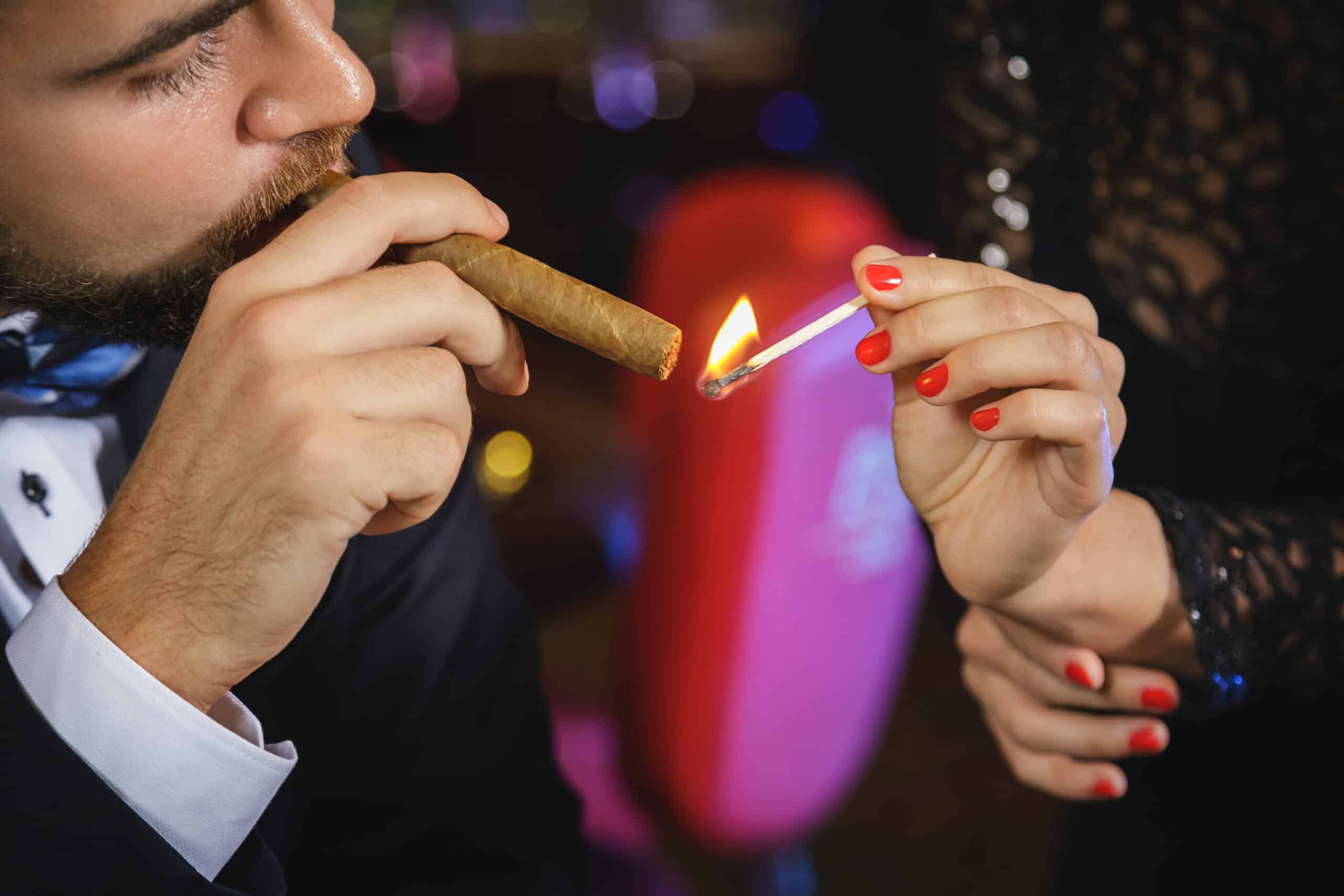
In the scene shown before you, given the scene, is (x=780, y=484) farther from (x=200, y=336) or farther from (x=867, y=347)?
(x=200, y=336)

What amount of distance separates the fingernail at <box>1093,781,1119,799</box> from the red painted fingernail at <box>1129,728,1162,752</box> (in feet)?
0.29

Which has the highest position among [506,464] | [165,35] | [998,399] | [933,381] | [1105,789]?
[165,35]

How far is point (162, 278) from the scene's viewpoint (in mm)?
1293

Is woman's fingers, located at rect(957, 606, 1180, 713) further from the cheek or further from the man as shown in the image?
the cheek

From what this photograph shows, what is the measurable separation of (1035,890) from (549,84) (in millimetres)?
4068

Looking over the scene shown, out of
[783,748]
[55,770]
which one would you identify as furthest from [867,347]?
[783,748]

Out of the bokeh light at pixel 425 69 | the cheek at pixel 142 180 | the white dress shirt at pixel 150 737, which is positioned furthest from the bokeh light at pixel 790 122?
the white dress shirt at pixel 150 737

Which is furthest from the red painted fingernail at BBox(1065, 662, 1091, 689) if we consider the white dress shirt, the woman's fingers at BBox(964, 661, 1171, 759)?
the white dress shirt

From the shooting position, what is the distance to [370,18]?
4.29 metres

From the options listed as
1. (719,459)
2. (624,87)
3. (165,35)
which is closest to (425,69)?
(624,87)

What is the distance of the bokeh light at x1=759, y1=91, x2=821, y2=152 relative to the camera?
4789 mm

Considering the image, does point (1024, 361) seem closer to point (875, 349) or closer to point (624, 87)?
point (875, 349)

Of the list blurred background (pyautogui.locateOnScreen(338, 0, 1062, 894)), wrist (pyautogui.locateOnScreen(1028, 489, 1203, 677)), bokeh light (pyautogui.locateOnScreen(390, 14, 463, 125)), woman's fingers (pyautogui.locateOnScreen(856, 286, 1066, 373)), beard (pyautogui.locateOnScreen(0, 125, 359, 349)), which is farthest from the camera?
bokeh light (pyautogui.locateOnScreen(390, 14, 463, 125))

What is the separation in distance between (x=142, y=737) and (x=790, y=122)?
14.7 ft
